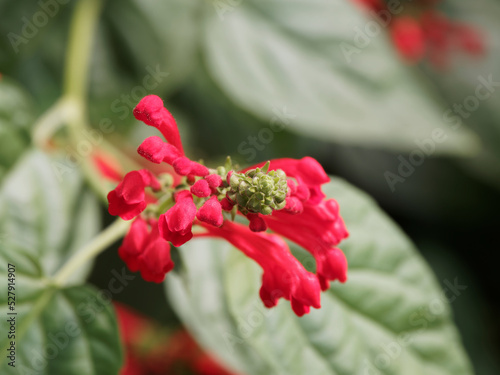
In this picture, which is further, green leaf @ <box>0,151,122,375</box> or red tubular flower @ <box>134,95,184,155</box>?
green leaf @ <box>0,151,122,375</box>

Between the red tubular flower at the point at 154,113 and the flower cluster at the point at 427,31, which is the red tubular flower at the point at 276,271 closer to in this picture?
the red tubular flower at the point at 154,113

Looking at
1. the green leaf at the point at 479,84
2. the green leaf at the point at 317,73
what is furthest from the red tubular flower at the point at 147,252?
the green leaf at the point at 479,84

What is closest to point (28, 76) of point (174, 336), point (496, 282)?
point (174, 336)

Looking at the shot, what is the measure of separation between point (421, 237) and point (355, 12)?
0.93 meters

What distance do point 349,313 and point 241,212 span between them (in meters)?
0.35

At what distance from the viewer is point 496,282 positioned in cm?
210

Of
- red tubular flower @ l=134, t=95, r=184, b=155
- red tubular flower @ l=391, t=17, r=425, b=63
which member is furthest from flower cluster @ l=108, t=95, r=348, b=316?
red tubular flower @ l=391, t=17, r=425, b=63

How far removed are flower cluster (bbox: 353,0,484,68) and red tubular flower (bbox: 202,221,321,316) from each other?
1350mm

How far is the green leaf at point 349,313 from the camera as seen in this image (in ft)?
3.11

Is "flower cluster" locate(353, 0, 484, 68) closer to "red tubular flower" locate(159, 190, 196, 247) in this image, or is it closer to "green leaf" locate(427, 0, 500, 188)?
"green leaf" locate(427, 0, 500, 188)

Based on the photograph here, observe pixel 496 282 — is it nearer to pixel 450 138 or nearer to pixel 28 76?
pixel 450 138

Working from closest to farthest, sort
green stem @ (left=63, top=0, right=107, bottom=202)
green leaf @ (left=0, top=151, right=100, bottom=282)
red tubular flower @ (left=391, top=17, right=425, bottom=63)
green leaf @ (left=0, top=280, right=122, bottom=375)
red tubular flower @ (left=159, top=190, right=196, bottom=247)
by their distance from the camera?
red tubular flower @ (left=159, top=190, right=196, bottom=247) → green leaf @ (left=0, top=280, right=122, bottom=375) → green leaf @ (left=0, top=151, right=100, bottom=282) → green stem @ (left=63, top=0, right=107, bottom=202) → red tubular flower @ (left=391, top=17, right=425, bottom=63)

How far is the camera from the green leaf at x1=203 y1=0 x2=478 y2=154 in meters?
1.38

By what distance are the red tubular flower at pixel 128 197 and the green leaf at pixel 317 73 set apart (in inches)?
27.1
